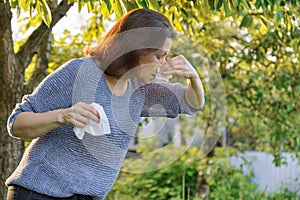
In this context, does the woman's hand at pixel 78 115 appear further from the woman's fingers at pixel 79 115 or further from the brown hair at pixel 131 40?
the brown hair at pixel 131 40

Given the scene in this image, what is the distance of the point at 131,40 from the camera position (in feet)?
5.98

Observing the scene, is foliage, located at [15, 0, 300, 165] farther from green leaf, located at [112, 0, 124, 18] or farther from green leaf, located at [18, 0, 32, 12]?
green leaf, located at [18, 0, 32, 12]

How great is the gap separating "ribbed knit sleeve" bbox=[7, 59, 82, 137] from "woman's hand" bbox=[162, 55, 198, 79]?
10.4 inches

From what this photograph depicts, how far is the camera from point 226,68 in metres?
4.66

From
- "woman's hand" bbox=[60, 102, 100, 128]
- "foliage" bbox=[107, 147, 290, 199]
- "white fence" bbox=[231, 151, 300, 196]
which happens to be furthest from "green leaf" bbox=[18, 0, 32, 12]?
"white fence" bbox=[231, 151, 300, 196]

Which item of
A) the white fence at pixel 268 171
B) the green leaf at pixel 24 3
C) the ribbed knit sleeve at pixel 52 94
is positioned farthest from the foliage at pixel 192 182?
the ribbed knit sleeve at pixel 52 94

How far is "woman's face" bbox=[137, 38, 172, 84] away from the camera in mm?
1836

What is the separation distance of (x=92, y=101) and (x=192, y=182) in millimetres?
4813

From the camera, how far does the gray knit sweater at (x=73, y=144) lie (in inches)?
71.1

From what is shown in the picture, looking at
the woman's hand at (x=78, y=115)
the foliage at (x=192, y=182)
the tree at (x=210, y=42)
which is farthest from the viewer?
the foliage at (x=192, y=182)

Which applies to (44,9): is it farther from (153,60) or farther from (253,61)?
(253,61)

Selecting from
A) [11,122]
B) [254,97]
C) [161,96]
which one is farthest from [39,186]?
[254,97]

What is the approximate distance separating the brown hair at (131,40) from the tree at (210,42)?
39 centimetres

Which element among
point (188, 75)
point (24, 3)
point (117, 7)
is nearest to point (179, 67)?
point (188, 75)
